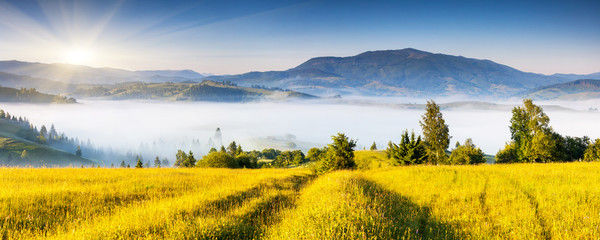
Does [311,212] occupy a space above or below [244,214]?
above

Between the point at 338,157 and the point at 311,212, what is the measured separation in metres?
17.6

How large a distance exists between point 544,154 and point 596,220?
5151 cm

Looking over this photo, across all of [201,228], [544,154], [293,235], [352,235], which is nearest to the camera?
[352,235]

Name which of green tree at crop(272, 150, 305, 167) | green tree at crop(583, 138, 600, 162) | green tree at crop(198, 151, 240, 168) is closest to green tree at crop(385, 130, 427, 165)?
A: green tree at crop(198, 151, 240, 168)

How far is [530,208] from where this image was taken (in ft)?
22.0

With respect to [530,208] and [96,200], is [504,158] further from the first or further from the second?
[96,200]

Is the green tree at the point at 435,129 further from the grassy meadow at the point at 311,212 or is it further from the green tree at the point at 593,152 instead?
the green tree at the point at 593,152

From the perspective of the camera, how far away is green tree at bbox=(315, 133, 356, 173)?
23.1 m

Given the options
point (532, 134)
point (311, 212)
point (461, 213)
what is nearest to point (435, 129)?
point (532, 134)

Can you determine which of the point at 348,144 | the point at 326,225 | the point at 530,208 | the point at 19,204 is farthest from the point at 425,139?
the point at 19,204

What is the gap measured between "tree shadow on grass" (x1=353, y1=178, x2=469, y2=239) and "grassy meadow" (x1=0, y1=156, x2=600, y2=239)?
3 centimetres

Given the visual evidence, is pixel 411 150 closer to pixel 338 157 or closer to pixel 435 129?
pixel 435 129

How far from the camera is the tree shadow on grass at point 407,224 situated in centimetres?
511

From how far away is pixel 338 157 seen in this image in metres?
23.5
